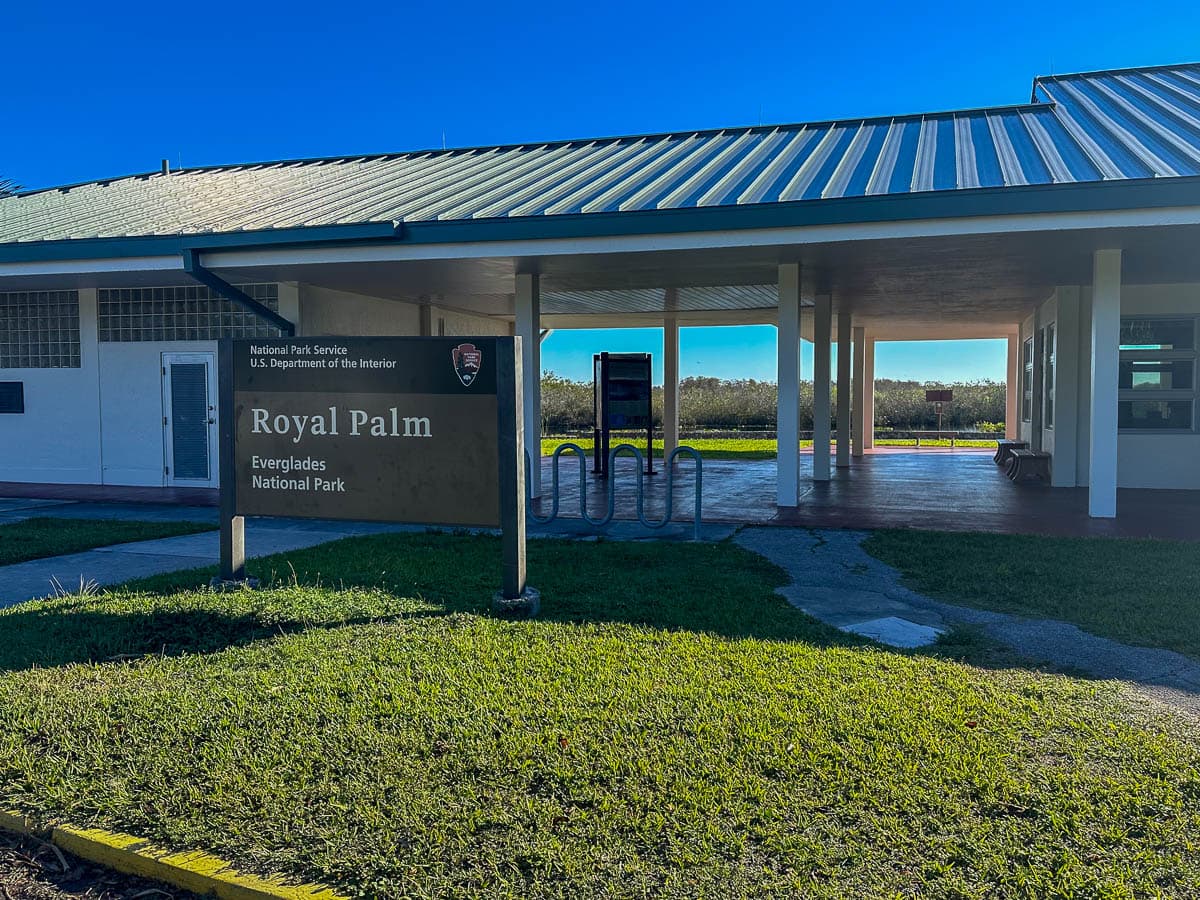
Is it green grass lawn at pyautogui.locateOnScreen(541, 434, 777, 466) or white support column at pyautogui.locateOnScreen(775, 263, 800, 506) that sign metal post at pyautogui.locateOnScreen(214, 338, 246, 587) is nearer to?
white support column at pyautogui.locateOnScreen(775, 263, 800, 506)

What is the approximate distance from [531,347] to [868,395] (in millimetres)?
15141

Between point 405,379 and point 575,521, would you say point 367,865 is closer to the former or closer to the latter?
point 405,379

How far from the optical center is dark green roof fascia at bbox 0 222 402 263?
1135 cm

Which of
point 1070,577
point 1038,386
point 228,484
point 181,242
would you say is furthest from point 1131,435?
point 181,242

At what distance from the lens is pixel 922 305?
18.4 m

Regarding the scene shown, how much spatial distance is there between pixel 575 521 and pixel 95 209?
9.83 m

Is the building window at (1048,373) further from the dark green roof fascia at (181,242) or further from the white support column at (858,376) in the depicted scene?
the dark green roof fascia at (181,242)

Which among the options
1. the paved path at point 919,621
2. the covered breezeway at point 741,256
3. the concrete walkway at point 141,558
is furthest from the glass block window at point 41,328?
the paved path at point 919,621

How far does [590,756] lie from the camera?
4094mm

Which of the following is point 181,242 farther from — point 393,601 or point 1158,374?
point 1158,374

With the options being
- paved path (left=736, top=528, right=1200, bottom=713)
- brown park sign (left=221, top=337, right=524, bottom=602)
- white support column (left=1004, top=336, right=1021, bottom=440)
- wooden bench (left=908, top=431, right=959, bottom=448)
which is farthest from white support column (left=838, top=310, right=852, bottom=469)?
brown park sign (left=221, top=337, right=524, bottom=602)

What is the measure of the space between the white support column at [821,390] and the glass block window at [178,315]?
8734 millimetres

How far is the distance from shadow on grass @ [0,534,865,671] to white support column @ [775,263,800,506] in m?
3.22

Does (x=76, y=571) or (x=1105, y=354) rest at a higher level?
(x=1105, y=354)
